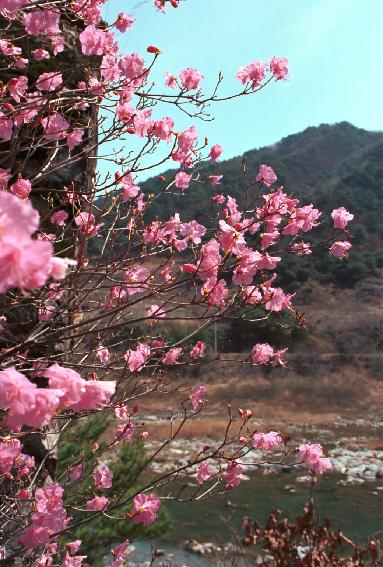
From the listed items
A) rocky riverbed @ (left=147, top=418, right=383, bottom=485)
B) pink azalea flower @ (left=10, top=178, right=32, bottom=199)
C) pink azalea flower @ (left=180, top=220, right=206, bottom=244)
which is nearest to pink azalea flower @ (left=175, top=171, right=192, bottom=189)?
pink azalea flower @ (left=180, top=220, right=206, bottom=244)

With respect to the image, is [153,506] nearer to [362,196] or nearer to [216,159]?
[216,159]

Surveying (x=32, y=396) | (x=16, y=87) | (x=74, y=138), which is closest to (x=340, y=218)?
(x=74, y=138)

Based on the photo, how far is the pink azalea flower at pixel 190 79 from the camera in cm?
279

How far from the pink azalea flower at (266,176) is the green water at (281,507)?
675 centimetres

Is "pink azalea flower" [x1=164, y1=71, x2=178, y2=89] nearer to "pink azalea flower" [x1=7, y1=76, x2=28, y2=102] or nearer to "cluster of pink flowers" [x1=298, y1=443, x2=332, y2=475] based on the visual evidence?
"pink azalea flower" [x1=7, y1=76, x2=28, y2=102]

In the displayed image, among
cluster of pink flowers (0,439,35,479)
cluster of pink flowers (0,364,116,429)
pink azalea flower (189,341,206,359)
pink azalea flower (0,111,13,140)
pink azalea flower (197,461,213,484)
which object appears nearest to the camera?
cluster of pink flowers (0,364,116,429)

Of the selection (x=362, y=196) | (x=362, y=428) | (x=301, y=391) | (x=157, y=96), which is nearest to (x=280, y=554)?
(x=157, y=96)

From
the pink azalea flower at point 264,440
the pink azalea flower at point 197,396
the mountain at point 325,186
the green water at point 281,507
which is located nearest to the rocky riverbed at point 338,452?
the green water at point 281,507

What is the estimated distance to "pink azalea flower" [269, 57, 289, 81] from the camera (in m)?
2.84

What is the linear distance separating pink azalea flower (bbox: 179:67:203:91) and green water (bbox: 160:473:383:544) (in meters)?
7.07

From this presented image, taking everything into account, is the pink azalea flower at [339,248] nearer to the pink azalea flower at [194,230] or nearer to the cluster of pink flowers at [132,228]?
the cluster of pink flowers at [132,228]

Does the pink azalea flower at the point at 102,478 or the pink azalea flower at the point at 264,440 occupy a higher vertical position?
the pink azalea flower at the point at 264,440

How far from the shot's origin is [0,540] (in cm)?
234

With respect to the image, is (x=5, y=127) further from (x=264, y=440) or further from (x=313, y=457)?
(x=313, y=457)
